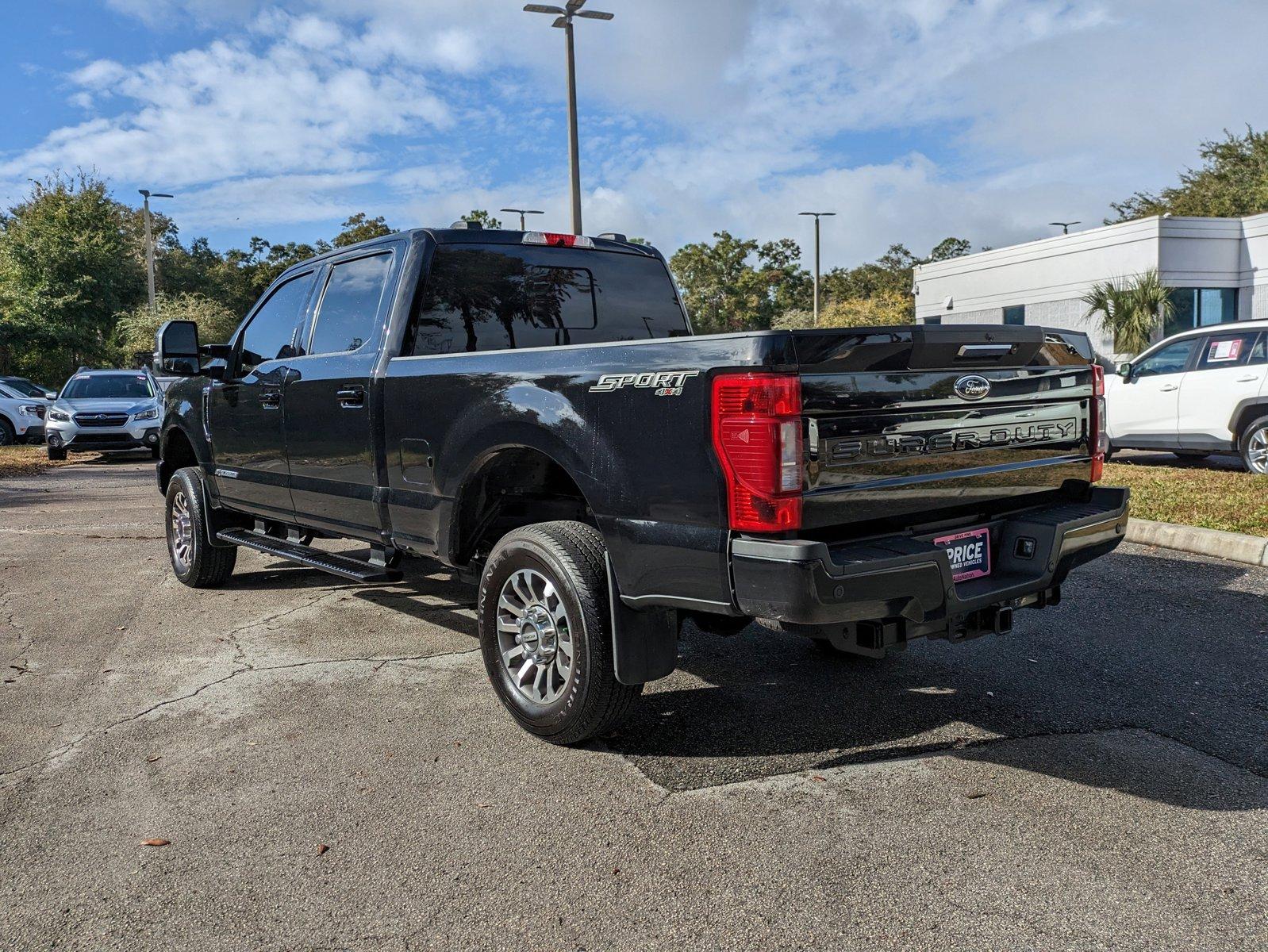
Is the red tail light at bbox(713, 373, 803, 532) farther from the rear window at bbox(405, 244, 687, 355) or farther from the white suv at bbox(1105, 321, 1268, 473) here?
the white suv at bbox(1105, 321, 1268, 473)

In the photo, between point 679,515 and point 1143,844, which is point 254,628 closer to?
point 679,515

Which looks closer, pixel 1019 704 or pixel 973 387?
pixel 973 387

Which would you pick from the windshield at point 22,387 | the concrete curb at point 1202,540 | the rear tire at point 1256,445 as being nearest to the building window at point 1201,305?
the rear tire at point 1256,445

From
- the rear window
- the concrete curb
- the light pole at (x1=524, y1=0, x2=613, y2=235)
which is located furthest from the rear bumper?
the light pole at (x1=524, y1=0, x2=613, y2=235)

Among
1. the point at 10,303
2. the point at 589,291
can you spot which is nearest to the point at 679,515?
the point at 589,291

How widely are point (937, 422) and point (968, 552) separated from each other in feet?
1.63

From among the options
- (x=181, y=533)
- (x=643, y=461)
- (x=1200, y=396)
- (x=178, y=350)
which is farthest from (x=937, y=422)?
(x=1200, y=396)

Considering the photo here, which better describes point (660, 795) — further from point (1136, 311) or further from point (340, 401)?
point (1136, 311)

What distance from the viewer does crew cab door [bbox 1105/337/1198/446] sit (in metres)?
11.8

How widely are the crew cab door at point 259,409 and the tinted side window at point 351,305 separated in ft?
0.95

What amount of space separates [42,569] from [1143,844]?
750 cm

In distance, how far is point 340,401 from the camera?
528 cm

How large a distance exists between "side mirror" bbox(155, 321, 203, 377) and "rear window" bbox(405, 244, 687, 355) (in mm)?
2497

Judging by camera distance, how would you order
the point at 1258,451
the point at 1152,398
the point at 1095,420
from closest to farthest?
the point at 1095,420 → the point at 1258,451 → the point at 1152,398
